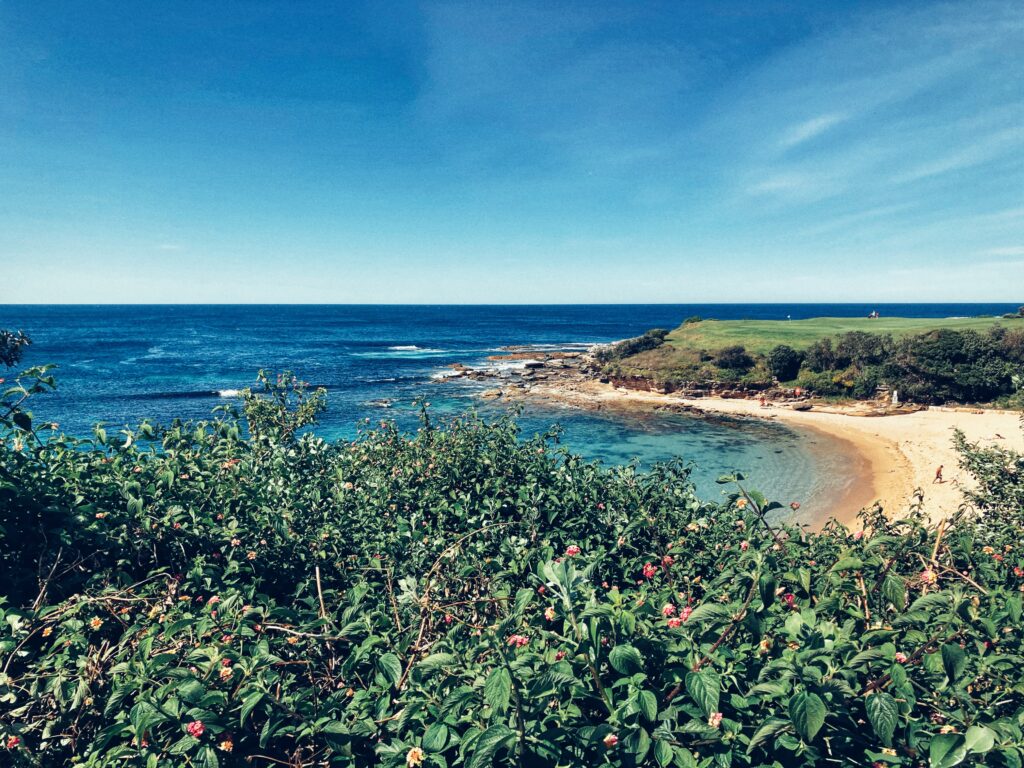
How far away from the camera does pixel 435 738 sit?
1.88 meters

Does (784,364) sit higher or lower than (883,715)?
lower

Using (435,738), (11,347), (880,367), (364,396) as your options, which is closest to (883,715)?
(435,738)

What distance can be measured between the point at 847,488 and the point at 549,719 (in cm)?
2409

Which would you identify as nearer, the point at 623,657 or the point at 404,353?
the point at 623,657

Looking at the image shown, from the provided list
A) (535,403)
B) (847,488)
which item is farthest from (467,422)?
(535,403)

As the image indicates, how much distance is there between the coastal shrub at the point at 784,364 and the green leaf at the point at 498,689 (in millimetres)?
46613

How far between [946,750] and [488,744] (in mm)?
1486

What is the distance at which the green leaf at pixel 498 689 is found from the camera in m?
1.71

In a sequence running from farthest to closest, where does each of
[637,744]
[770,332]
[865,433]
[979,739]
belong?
[770,332]
[865,433]
[637,744]
[979,739]

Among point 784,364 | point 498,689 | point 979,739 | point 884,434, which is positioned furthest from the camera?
point 784,364

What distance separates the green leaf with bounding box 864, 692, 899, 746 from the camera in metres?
1.73

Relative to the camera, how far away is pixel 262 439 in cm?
584

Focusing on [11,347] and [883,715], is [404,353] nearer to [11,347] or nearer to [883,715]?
[11,347]

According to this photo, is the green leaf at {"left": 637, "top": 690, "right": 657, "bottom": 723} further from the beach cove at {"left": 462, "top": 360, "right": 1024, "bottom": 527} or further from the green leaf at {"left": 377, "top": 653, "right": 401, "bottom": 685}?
the beach cove at {"left": 462, "top": 360, "right": 1024, "bottom": 527}
